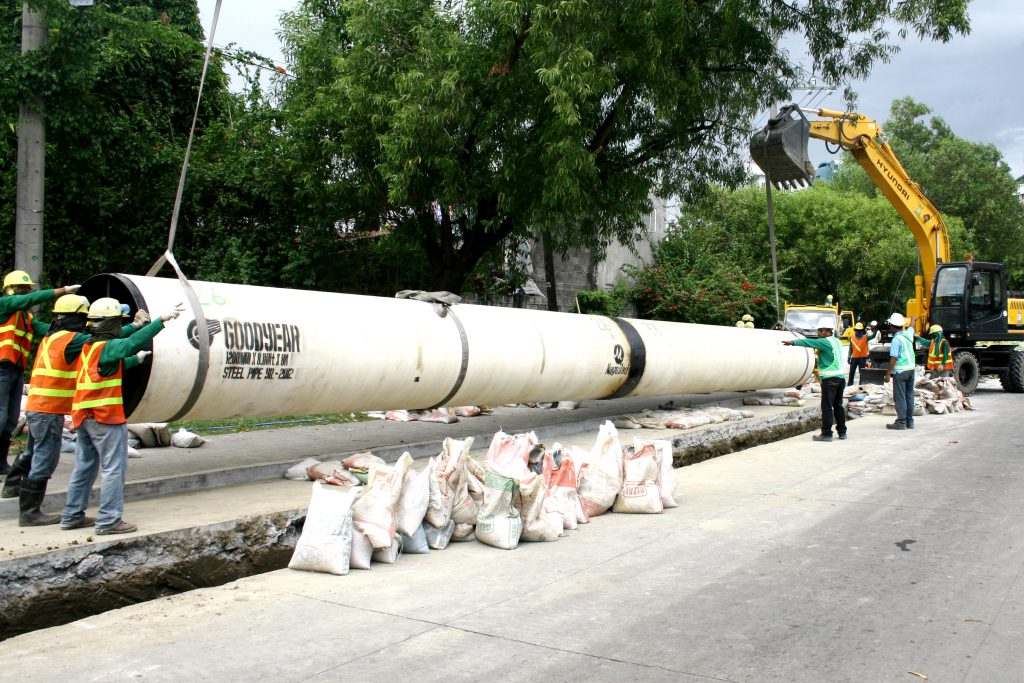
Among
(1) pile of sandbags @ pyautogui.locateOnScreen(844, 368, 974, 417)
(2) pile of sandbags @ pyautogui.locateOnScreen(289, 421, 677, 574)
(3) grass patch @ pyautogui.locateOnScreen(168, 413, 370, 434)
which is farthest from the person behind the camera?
(1) pile of sandbags @ pyautogui.locateOnScreen(844, 368, 974, 417)

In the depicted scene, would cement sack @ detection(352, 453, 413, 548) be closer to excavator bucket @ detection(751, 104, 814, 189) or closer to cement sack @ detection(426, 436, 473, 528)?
cement sack @ detection(426, 436, 473, 528)

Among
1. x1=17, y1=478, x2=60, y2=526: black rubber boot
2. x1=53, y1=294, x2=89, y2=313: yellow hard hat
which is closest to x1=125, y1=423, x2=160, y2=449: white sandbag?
x1=53, y1=294, x2=89, y2=313: yellow hard hat

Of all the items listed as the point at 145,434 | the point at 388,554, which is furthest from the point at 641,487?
the point at 145,434

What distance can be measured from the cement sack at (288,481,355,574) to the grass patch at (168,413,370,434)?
4.41 meters

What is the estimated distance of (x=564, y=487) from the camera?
692 cm

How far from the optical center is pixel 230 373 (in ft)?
23.0

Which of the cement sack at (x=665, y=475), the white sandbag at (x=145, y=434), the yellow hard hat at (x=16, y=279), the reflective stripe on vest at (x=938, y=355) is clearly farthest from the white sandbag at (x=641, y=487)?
the reflective stripe on vest at (x=938, y=355)

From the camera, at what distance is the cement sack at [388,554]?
581 centimetres

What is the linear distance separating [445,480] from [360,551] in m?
0.86

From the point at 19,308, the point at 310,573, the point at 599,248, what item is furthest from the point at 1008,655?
the point at 599,248

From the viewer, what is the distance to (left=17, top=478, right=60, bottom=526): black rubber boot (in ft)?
18.5

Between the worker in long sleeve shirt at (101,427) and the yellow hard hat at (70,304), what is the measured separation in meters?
0.40

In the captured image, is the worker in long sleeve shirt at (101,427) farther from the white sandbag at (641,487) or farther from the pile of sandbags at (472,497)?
the white sandbag at (641,487)

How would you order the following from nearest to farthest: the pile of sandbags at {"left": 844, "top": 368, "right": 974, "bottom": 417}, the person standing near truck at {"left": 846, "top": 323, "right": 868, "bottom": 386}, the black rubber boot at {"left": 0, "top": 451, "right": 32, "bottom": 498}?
the black rubber boot at {"left": 0, "top": 451, "right": 32, "bottom": 498}, the pile of sandbags at {"left": 844, "top": 368, "right": 974, "bottom": 417}, the person standing near truck at {"left": 846, "top": 323, "right": 868, "bottom": 386}
